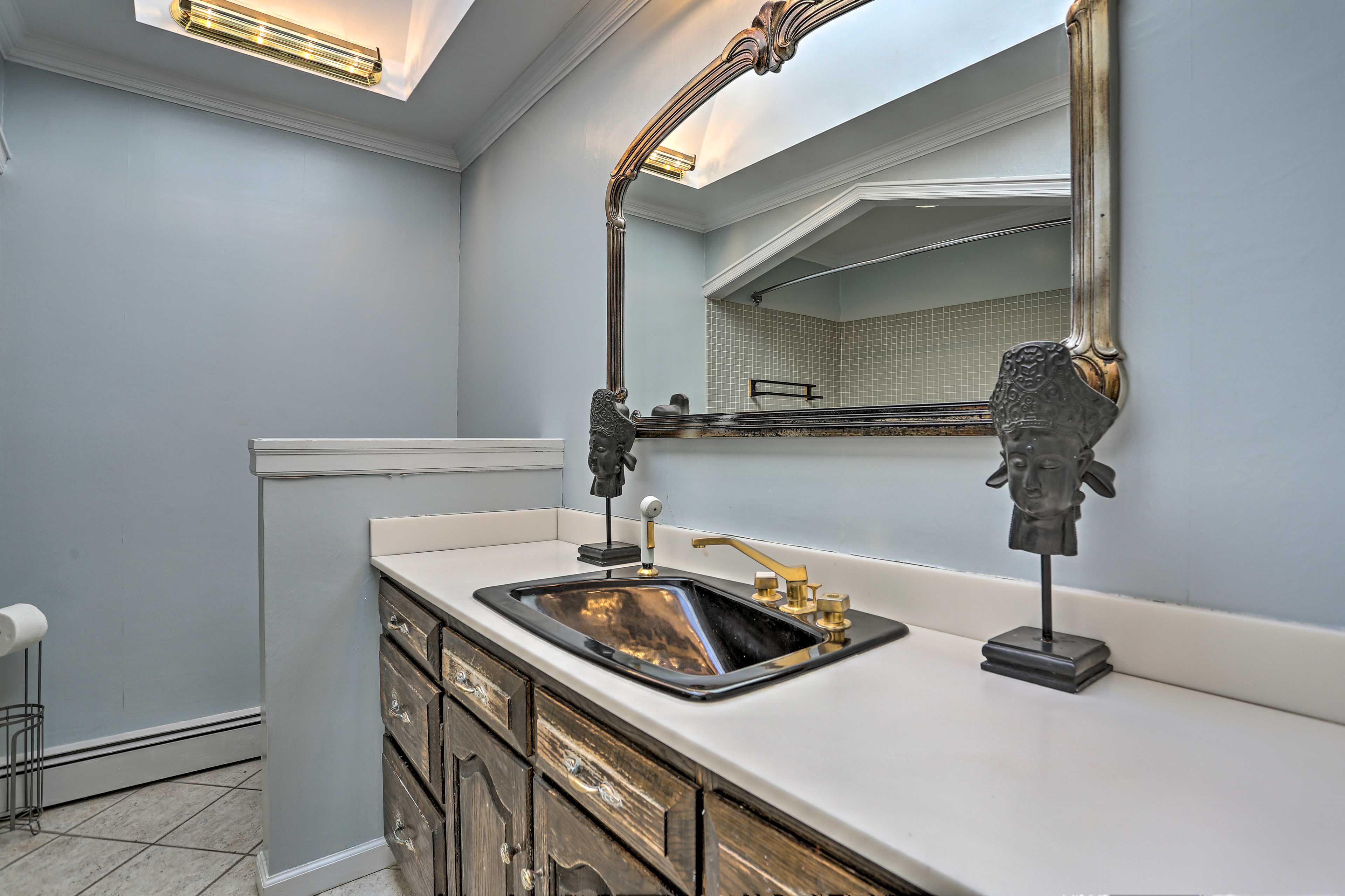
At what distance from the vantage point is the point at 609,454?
1716 millimetres

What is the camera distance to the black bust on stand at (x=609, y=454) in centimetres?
170

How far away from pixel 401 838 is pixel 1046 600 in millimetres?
1578

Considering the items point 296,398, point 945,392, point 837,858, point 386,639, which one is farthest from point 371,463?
point 837,858

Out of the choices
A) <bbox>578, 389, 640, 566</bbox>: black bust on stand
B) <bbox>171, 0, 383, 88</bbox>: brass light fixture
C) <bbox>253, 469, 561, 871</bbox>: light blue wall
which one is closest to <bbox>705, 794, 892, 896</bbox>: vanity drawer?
<bbox>578, 389, 640, 566</bbox>: black bust on stand

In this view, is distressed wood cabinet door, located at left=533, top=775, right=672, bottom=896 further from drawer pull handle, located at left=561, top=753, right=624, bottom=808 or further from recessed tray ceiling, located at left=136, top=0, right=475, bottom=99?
recessed tray ceiling, located at left=136, top=0, right=475, bottom=99

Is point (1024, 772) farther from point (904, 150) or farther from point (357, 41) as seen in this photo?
point (357, 41)

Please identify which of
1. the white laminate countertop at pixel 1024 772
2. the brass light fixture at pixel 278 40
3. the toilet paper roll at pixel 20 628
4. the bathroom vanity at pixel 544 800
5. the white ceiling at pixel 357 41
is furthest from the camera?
the brass light fixture at pixel 278 40

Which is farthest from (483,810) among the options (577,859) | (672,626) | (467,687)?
(672,626)

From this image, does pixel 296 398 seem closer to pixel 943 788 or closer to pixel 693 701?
pixel 693 701

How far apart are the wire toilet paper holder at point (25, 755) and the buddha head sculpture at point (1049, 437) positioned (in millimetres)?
2794

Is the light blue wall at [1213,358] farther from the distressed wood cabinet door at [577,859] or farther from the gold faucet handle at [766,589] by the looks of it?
the distressed wood cabinet door at [577,859]

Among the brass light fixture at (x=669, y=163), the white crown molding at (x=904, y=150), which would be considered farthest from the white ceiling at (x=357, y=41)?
the white crown molding at (x=904, y=150)

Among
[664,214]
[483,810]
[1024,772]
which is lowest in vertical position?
[483,810]

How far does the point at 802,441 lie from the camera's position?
54.2 inches
